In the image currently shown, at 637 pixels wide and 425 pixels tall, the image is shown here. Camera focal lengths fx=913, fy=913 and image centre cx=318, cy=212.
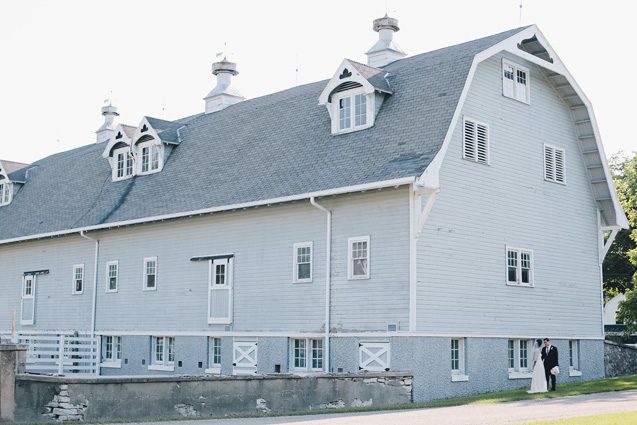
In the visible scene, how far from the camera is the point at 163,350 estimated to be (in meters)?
32.8

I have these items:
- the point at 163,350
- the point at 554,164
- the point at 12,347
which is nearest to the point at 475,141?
the point at 554,164

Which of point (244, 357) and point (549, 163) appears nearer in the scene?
point (244, 357)

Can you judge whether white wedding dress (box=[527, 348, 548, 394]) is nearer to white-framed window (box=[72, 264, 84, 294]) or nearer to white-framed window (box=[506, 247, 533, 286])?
white-framed window (box=[506, 247, 533, 286])

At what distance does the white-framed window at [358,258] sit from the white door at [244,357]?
4753 mm

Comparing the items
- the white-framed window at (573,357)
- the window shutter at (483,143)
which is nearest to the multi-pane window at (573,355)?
the white-framed window at (573,357)

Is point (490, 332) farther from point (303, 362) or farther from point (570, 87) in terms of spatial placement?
point (570, 87)

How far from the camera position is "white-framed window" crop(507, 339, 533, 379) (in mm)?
28297

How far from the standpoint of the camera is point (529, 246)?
29.1 metres

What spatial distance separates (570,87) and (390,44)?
748 centimetres

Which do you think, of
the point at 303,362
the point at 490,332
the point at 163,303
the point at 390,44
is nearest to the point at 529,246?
the point at 490,332

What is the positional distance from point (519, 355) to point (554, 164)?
669 cm

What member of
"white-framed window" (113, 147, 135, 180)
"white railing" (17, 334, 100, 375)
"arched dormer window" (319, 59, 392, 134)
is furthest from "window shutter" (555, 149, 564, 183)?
"white railing" (17, 334, 100, 375)

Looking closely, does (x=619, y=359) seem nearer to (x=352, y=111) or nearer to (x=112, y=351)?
(x=352, y=111)

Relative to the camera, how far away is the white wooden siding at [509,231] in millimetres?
26000
